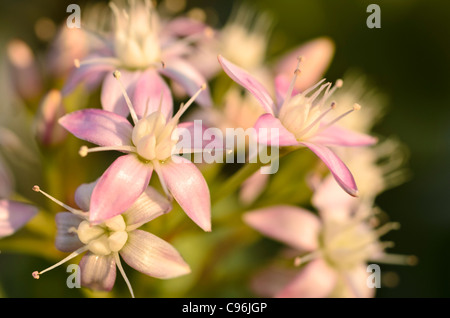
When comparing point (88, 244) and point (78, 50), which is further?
point (78, 50)

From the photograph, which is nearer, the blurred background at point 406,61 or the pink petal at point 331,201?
the pink petal at point 331,201

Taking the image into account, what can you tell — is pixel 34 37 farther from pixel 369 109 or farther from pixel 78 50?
pixel 369 109

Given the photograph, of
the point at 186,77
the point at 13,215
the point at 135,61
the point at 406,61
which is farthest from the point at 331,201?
the point at 406,61

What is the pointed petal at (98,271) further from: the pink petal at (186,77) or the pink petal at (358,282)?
the pink petal at (358,282)

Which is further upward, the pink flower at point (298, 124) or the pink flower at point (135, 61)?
the pink flower at point (135, 61)

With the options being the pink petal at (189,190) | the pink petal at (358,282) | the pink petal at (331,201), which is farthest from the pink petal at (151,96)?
the pink petal at (358,282)

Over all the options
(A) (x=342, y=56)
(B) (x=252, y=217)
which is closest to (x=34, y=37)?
(A) (x=342, y=56)

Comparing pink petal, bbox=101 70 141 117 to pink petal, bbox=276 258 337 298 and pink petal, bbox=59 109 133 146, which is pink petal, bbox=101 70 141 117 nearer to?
pink petal, bbox=59 109 133 146

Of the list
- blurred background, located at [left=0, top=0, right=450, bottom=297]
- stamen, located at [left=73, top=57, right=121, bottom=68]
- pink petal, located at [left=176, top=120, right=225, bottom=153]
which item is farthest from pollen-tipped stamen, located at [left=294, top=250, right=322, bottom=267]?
blurred background, located at [left=0, top=0, right=450, bottom=297]
